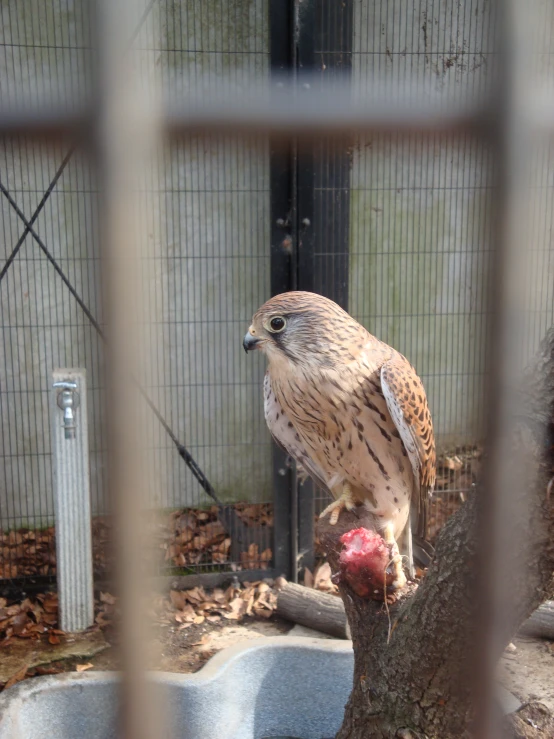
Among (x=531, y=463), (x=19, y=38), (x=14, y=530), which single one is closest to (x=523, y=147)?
(x=531, y=463)

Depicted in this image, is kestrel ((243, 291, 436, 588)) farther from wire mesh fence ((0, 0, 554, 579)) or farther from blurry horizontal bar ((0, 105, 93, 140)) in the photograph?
blurry horizontal bar ((0, 105, 93, 140))

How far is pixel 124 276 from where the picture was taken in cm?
65

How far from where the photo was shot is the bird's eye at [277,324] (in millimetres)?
Answer: 2553

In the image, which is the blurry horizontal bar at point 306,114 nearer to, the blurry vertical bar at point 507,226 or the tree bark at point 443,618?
the blurry vertical bar at point 507,226

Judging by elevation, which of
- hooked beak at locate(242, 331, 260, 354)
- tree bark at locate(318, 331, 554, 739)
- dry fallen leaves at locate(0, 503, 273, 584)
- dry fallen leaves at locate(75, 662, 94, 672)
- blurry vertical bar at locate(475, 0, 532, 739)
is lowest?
dry fallen leaves at locate(75, 662, 94, 672)

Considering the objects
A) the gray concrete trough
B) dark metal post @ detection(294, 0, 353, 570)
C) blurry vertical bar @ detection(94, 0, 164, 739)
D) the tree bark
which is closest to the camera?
blurry vertical bar @ detection(94, 0, 164, 739)

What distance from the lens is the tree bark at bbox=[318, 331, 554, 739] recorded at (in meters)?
1.72

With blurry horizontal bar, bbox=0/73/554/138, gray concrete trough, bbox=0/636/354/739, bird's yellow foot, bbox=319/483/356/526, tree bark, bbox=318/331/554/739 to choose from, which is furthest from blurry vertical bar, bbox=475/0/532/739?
gray concrete trough, bbox=0/636/354/739

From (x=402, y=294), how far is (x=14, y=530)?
262 cm

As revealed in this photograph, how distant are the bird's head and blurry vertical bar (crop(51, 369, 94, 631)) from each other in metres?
1.33

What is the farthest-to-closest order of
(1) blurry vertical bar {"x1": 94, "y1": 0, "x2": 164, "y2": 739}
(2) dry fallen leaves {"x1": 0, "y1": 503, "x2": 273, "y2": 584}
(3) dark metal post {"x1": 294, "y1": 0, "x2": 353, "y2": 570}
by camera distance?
(2) dry fallen leaves {"x1": 0, "y1": 503, "x2": 273, "y2": 584}
(3) dark metal post {"x1": 294, "y1": 0, "x2": 353, "y2": 570}
(1) blurry vertical bar {"x1": 94, "y1": 0, "x2": 164, "y2": 739}

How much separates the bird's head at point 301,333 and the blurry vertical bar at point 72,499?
4.36 ft

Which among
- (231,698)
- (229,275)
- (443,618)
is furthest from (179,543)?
(443,618)

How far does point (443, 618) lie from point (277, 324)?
1.10m
